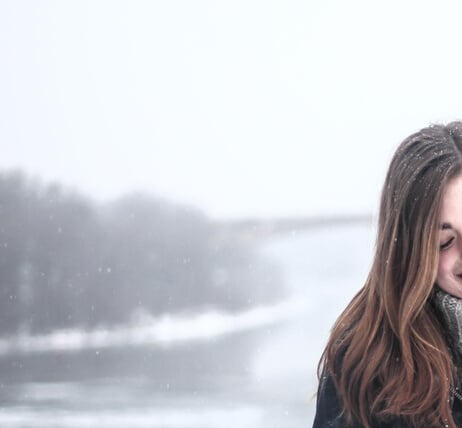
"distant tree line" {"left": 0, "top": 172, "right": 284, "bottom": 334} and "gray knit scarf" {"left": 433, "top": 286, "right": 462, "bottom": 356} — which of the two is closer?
"gray knit scarf" {"left": 433, "top": 286, "right": 462, "bottom": 356}

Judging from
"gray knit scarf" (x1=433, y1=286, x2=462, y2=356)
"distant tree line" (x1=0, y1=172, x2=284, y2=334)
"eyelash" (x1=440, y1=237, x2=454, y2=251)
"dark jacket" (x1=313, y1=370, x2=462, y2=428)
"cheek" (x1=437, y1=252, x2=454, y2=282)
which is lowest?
"dark jacket" (x1=313, y1=370, x2=462, y2=428)

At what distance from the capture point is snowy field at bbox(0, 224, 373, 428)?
226 centimetres

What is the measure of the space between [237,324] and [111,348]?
32 cm

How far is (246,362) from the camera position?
234 cm

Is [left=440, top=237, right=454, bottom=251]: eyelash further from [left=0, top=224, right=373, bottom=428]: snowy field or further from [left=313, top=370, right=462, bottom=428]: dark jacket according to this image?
[left=0, top=224, right=373, bottom=428]: snowy field

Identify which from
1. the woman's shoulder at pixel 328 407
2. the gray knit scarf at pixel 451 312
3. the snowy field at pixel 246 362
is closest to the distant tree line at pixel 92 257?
the snowy field at pixel 246 362

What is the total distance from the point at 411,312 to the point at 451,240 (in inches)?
3.9

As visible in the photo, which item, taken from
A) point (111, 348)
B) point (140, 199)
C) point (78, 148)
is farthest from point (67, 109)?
point (111, 348)

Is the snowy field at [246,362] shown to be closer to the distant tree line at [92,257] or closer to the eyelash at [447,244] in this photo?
the distant tree line at [92,257]

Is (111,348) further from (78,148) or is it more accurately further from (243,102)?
(243,102)

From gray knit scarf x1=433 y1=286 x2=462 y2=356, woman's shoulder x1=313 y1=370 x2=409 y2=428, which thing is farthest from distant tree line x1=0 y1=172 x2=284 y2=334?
gray knit scarf x1=433 y1=286 x2=462 y2=356

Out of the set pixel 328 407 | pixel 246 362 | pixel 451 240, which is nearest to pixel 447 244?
pixel 451 240

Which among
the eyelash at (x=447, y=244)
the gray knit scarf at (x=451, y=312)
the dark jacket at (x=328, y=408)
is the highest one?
the eyelash at (x=447, y=244)

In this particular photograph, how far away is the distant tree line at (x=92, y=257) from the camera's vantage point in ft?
7.37
